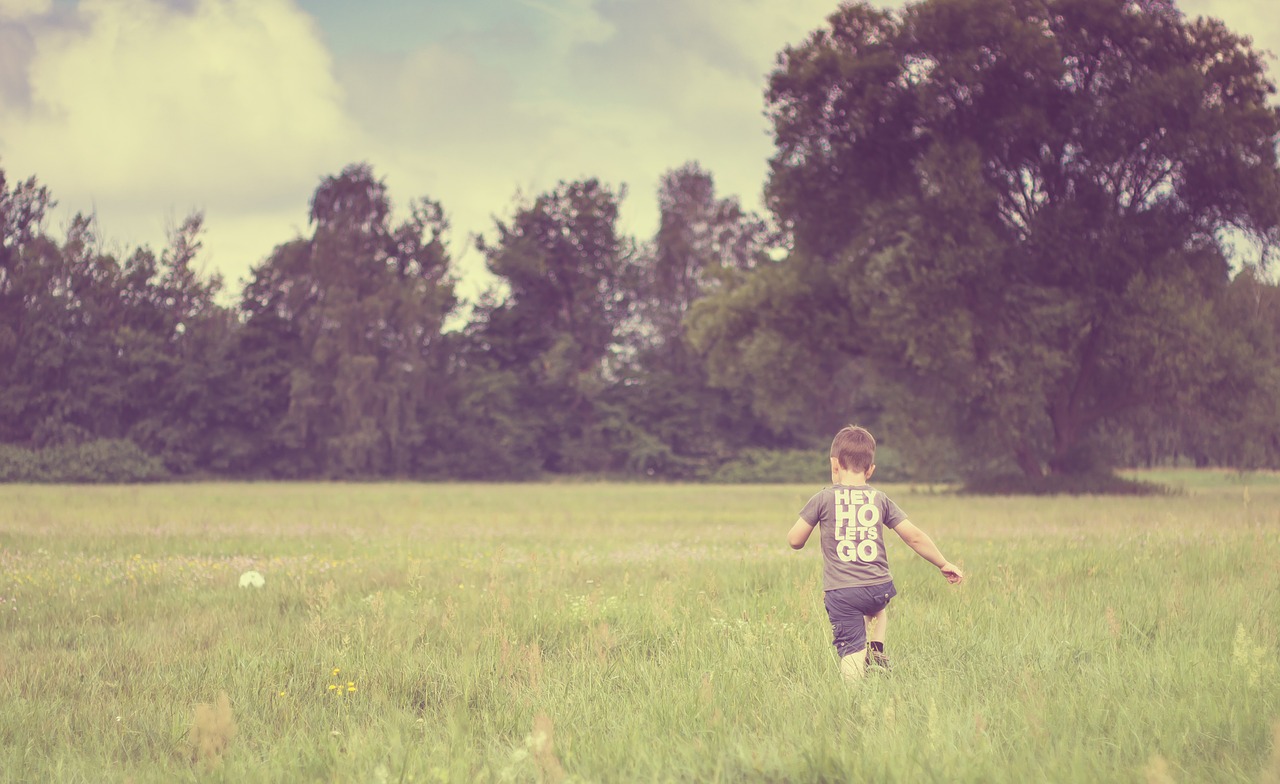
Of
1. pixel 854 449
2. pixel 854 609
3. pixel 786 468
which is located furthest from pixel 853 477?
pixel 786 468

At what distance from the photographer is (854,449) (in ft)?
17.0

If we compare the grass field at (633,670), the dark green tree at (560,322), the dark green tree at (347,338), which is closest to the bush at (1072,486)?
the grass field at (633,670)

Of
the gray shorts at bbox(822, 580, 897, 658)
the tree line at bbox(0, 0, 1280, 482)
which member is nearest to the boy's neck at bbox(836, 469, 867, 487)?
the gray shorts at bbox(822, 580, 897, 658)

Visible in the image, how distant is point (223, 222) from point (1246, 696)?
62.4 m

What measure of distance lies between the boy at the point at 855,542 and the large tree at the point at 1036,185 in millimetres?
22807

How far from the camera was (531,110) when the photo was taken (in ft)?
144

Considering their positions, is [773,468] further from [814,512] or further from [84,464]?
[814,512]

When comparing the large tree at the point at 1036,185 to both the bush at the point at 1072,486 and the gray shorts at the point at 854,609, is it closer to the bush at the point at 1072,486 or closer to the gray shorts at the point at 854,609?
the bush at the point at 1072,486

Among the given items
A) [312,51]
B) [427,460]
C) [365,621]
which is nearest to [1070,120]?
[312,51]

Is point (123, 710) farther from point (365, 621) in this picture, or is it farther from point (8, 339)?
point (8, 339)

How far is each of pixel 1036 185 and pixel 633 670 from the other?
28387mm

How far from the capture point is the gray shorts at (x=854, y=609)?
5113mm

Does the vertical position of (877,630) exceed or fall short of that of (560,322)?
it falls short

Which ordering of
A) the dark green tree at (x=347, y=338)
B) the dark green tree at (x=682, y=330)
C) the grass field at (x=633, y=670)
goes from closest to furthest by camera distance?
the grass field at (x=633, y=670), the dark green tree at (x=347, y=338), the dark green tree at (x=682, y=330)
